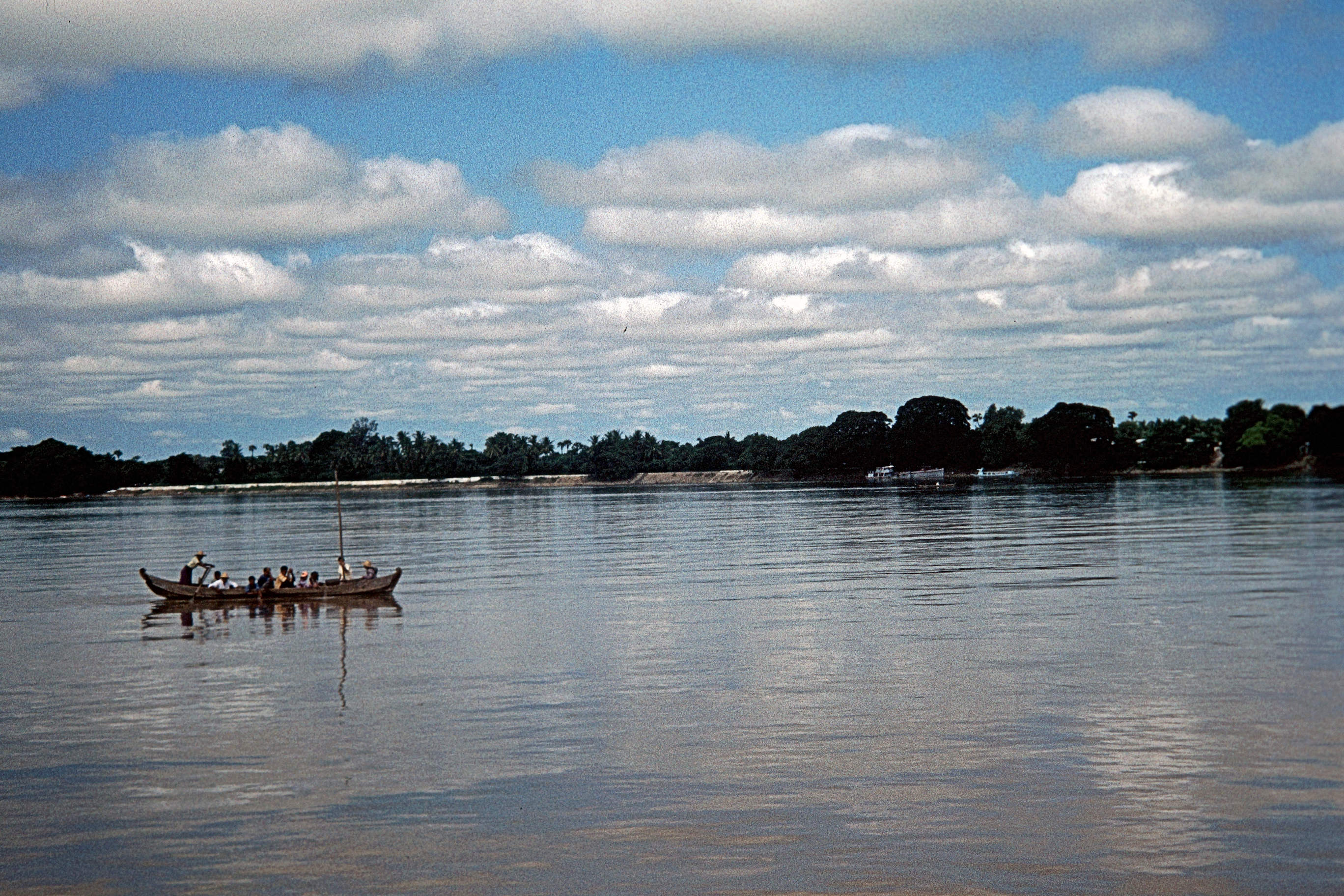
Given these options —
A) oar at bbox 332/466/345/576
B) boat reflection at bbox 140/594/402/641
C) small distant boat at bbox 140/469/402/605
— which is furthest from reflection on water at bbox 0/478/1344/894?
oar at bbox 332/466/345/576

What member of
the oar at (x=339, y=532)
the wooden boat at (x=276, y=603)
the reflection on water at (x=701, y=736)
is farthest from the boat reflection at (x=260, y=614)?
the oar at (x=339, y=532)

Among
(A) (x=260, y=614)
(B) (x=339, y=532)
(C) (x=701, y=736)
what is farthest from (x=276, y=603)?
(C) (x=701, y=736)

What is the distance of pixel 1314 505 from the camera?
97.1 metres

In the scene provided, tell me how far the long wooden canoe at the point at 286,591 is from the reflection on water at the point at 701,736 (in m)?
0.75

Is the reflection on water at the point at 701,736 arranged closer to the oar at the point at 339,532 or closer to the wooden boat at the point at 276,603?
the wooden boat at the point at 276,603

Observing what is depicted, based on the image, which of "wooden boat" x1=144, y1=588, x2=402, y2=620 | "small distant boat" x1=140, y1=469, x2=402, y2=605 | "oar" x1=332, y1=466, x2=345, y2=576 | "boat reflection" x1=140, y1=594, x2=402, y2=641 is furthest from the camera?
"oar" x1=332, y1=466, x2=345, y2=576

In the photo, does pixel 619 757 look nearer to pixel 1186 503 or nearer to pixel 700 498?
pixel 1186 503

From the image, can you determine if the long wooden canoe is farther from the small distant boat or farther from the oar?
the oar

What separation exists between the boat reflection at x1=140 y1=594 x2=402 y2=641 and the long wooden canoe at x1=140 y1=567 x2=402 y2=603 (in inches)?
3.7

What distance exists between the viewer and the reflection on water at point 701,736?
57.7 ft

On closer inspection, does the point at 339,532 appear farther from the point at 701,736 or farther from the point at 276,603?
the point at 701,736

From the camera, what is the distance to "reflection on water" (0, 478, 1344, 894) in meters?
17.6

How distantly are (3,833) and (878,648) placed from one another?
22.8 m

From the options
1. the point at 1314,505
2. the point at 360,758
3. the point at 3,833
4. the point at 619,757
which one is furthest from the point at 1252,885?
the point at 1314,505
